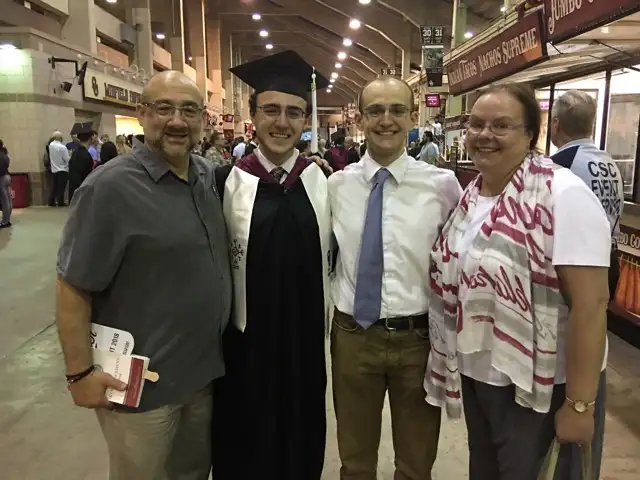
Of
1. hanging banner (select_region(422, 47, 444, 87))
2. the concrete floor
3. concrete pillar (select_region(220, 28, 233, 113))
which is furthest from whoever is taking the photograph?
concrete pillar (select_region(220, 28, 233, 113))

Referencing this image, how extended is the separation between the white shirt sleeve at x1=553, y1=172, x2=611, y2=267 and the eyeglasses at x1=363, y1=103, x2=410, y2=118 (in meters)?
0.72

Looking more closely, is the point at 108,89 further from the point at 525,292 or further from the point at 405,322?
the point at 525,292

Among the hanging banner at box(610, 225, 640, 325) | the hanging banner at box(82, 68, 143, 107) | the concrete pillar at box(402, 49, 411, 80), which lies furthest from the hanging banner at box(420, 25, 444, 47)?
the hanging banner at box(610, 225, 640, 325)

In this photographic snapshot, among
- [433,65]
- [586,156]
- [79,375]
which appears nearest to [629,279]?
[586,156]

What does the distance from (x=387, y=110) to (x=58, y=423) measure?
108 inches

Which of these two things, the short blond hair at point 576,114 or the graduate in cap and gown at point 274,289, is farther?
the short blond hair at point 576,114

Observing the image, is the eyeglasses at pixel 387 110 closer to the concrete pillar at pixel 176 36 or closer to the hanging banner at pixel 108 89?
the hanging banner at pixel 108 89

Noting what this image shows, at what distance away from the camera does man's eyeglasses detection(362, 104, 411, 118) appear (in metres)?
2.00

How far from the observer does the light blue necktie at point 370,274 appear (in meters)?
1.99

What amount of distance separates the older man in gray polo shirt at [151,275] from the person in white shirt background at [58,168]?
12058mm

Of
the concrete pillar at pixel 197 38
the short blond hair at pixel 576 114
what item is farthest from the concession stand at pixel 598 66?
the concrete pillar at pixel 197 38

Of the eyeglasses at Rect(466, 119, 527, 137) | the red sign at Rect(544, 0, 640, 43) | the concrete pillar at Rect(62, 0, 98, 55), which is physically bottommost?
the eyeglasses at Rect(466, 119, 527, 137)

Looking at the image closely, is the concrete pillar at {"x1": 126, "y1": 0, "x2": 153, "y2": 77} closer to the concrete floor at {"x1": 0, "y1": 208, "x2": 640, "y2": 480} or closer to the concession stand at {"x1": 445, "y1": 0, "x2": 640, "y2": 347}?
the concession stand at {"x1": 445, "y1": 0, "x2": 640, "y2": 347}

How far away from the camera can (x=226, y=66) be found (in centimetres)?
3619
